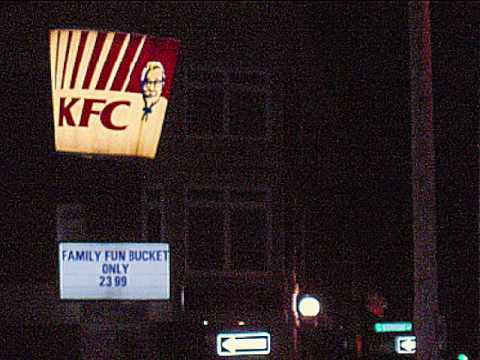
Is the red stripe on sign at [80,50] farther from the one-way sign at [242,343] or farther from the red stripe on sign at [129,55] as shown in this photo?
the one-way sign at [242,343]

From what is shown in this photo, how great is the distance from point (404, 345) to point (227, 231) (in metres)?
7.85

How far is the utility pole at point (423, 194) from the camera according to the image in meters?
11.3

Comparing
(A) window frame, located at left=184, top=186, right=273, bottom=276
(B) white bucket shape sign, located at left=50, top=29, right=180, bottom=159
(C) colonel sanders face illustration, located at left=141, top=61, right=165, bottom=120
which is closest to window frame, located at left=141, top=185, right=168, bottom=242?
(A) window frame, located at left=184, top=186, right=273, bottom=276

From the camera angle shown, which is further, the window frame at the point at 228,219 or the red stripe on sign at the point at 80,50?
the window frame at the point at 228,219

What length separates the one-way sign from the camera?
1655cm

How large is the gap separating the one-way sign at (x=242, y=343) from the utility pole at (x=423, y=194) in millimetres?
5568

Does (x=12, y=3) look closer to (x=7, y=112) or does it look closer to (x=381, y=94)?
(x=7, y=112)

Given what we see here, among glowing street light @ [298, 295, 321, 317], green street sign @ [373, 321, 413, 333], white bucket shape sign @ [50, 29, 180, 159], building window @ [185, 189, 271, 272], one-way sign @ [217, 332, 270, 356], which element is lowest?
one-way sign @ [217, 332, 270, 356]

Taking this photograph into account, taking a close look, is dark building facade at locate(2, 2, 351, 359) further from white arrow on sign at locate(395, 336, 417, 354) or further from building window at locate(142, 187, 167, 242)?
white arrow on sign at locate(395, 336, 417, 354)

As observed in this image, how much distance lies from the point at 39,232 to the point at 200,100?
15.6 feet

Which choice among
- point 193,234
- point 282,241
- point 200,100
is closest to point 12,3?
point 200,100

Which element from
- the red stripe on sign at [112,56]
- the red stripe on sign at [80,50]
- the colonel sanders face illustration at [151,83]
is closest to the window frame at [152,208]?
the colonel sanders face illustration at [151,83]

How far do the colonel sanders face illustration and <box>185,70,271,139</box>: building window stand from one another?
419 centimetres

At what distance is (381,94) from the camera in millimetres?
26688
